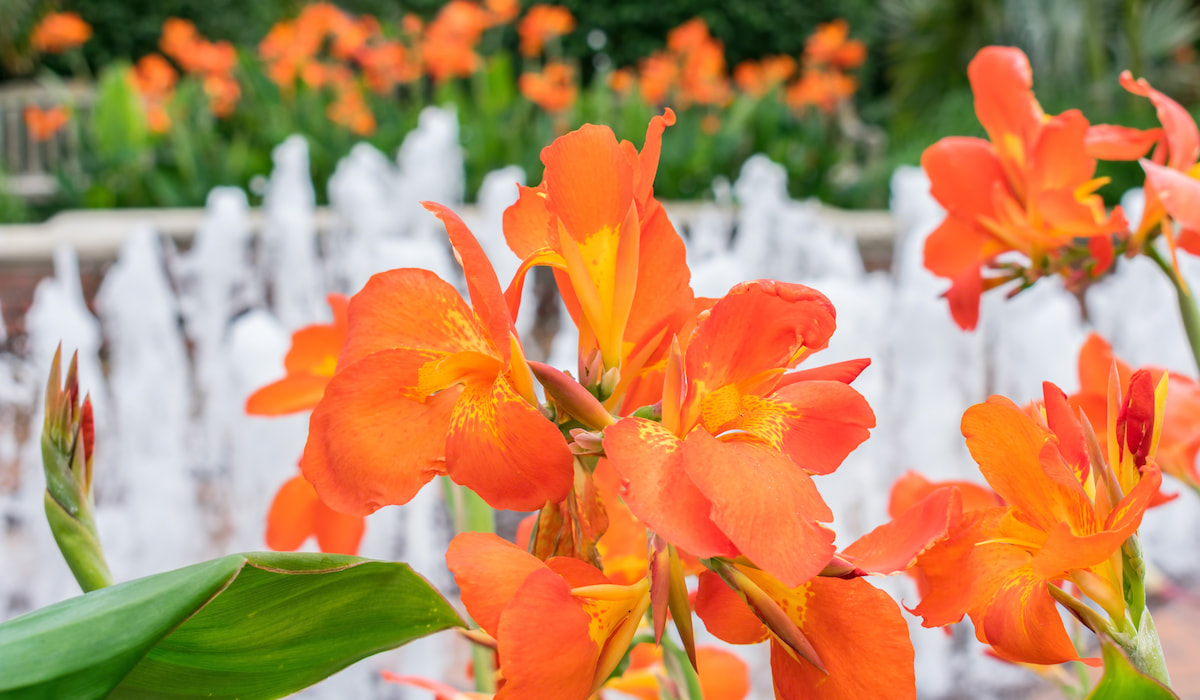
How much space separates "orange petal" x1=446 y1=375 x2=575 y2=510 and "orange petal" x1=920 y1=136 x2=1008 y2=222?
29cm

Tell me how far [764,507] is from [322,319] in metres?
2.46

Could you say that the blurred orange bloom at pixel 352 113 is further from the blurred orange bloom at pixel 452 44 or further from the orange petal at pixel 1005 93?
the orange petal at pixel 1005 93

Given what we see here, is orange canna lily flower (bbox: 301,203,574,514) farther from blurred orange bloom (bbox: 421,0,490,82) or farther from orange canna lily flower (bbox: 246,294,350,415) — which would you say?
blurred orange bloom (bbox: 421,0,490,82)

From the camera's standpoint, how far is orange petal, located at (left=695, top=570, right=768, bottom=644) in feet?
0.91

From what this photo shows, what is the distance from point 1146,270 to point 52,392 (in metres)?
2.69

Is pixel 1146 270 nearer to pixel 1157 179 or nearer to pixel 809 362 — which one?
pixel 809 362

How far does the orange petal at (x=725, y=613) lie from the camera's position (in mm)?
277

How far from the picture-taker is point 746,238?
279 centimetres

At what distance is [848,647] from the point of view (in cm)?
26

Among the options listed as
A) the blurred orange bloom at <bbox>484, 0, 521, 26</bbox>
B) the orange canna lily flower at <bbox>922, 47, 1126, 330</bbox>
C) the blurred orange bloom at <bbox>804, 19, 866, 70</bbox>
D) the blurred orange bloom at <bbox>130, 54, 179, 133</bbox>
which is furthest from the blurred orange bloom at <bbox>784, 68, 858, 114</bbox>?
the orange canna lily flower at <bbox>922, 47, 1126, 330</bbox>

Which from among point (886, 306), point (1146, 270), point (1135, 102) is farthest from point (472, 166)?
point (1135, 102)

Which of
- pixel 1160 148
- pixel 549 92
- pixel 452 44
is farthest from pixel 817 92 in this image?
pixel 1160 148

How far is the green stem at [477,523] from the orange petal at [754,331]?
0.16m

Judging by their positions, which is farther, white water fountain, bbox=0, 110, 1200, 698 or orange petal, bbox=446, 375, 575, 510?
white water fountain, bbox=0, 110, 1200, 698
